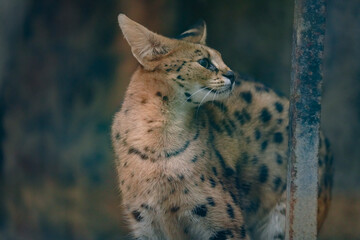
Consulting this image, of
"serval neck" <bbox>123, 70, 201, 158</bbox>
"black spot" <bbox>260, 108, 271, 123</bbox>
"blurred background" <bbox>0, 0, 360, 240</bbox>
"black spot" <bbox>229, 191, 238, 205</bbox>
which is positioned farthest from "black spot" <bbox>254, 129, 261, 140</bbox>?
"blurred background" <bbox>0, 0, 360, 240</bbox>

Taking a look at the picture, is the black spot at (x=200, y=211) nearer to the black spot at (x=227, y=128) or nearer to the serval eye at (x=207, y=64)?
the black spot at (x=227, y=128)

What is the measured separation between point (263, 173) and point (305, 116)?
1304 mm

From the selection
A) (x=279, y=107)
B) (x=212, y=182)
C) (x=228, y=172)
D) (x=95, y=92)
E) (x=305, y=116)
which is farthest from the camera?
(x=95, y=92)

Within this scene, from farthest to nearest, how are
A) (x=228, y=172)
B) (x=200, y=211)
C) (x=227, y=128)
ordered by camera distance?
(x=227, y=128) < (x=228, y=172) < (x=200, y=211)

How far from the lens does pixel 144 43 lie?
162 inches

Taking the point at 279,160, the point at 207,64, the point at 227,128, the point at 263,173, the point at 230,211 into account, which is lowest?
the point at 230,211

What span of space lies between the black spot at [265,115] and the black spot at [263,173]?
14.4 inches

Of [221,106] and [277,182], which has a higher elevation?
[221,106]

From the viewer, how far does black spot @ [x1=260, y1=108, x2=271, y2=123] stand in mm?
4824

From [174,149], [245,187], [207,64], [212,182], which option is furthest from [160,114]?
[245,187]

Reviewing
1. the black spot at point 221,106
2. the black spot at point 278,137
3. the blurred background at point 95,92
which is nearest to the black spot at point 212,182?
the black spot at point 221,106

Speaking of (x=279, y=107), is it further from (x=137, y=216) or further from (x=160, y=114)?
(x=137, y=216)

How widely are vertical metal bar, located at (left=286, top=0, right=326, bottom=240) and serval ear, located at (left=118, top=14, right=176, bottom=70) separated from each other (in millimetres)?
1049

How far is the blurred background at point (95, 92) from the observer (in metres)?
6.21
